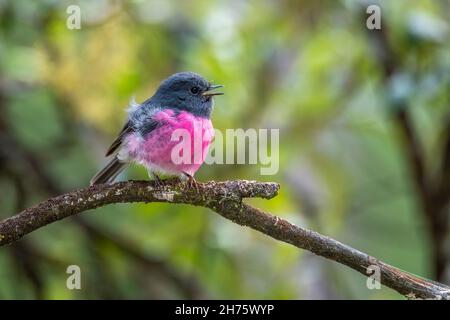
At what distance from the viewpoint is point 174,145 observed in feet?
12.9

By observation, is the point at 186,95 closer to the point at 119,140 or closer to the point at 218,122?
the point at 119,140

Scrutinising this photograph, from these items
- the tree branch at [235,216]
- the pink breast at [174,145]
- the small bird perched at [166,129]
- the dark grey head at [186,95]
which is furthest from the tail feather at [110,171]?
the tree branch at [235,216]

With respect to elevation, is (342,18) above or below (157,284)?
above

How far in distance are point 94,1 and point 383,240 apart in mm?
3099

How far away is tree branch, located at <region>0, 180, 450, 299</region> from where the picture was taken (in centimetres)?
285

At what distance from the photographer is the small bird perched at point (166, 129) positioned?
3.91 meters

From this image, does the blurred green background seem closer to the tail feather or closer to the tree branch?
the tail feather

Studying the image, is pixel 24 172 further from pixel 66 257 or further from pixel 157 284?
pixel 157 284

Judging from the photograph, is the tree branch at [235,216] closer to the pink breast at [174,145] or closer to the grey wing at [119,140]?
the pink breast at [174,145]

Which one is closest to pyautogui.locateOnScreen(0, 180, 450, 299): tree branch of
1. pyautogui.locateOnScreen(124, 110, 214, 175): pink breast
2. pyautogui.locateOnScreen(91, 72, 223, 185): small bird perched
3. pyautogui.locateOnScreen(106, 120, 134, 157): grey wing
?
pyautogui.locateOnScreen(91, 72, 223, 185): small bird perched

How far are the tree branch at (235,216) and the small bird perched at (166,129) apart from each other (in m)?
0.64

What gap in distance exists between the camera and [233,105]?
5949 millimetres
